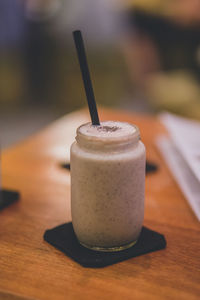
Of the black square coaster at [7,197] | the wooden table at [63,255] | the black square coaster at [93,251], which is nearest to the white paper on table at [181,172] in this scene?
the wooden table at [63,255]

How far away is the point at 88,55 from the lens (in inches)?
178

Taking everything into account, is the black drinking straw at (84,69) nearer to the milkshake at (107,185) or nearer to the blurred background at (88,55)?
the milkshake at (107,185)

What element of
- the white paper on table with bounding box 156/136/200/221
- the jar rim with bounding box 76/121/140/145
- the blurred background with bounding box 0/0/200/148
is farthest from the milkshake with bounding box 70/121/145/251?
the blurred background with bounding box 0/0/200/148

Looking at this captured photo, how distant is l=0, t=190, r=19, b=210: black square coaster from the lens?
0.84 meters

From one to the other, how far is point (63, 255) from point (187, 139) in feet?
1.72

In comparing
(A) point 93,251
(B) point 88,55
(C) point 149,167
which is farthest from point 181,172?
(B) point 88,55

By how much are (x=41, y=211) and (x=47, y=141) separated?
0.47 metres

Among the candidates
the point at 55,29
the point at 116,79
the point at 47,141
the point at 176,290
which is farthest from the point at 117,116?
the point at 55,29

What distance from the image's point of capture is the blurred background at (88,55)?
10.6 ft

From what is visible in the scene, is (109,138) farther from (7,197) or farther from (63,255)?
(7,197)

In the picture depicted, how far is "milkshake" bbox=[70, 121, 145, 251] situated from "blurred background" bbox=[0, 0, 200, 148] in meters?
2.53

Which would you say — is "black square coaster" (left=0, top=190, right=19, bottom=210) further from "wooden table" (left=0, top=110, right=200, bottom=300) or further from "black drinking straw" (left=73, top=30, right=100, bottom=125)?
"black drinking straw" (left=73, top=30, right=100, bottom=125)

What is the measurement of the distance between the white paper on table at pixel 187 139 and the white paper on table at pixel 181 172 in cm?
3

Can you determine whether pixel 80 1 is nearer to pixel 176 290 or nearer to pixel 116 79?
pixel 116 79
